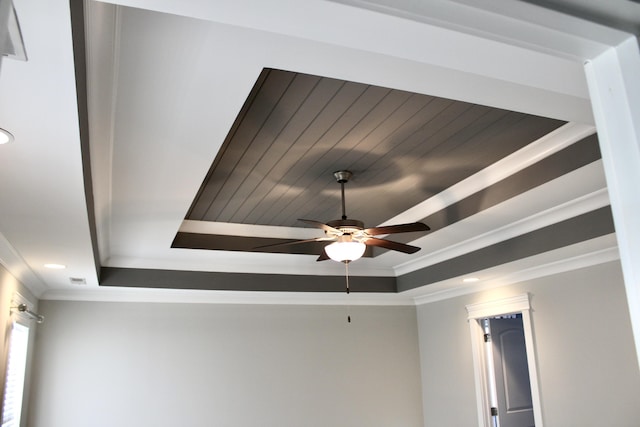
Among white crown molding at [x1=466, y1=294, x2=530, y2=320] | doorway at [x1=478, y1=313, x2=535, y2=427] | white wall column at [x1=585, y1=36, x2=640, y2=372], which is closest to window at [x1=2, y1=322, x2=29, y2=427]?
white crown molding at [x1=466, y1=294, x2=530, y2=320]

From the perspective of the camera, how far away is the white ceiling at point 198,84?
33.9 inches

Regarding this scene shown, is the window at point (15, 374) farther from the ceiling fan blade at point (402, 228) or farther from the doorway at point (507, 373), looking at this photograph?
the doorway at point (507, 373)

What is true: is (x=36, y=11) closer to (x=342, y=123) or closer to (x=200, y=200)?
(x=342, y=123)

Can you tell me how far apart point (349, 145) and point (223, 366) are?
10.6 ft

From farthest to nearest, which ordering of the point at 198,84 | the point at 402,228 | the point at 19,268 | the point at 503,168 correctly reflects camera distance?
1. the point at 19,268
2. the point at 503,168
3. the point at 402,228
4. the point at 198,84

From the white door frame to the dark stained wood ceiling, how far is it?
1.48m

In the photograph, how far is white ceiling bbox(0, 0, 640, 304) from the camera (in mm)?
862

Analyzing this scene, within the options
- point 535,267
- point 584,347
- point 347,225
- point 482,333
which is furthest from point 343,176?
point 482,333

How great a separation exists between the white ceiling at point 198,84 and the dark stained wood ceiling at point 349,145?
9.3 inches

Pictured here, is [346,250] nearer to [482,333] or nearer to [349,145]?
[349,145]

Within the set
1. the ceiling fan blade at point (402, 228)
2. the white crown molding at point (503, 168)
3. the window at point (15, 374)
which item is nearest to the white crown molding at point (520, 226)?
the white crown molding at point (503, 168)

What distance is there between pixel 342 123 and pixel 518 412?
3901 mm

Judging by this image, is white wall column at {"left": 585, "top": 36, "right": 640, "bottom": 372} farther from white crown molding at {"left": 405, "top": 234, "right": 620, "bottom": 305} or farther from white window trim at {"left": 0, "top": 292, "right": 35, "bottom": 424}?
white window trim at {"left": 0, "top": 292, "right": 35, "bottom": 424}

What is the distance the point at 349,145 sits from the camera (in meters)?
2.85
